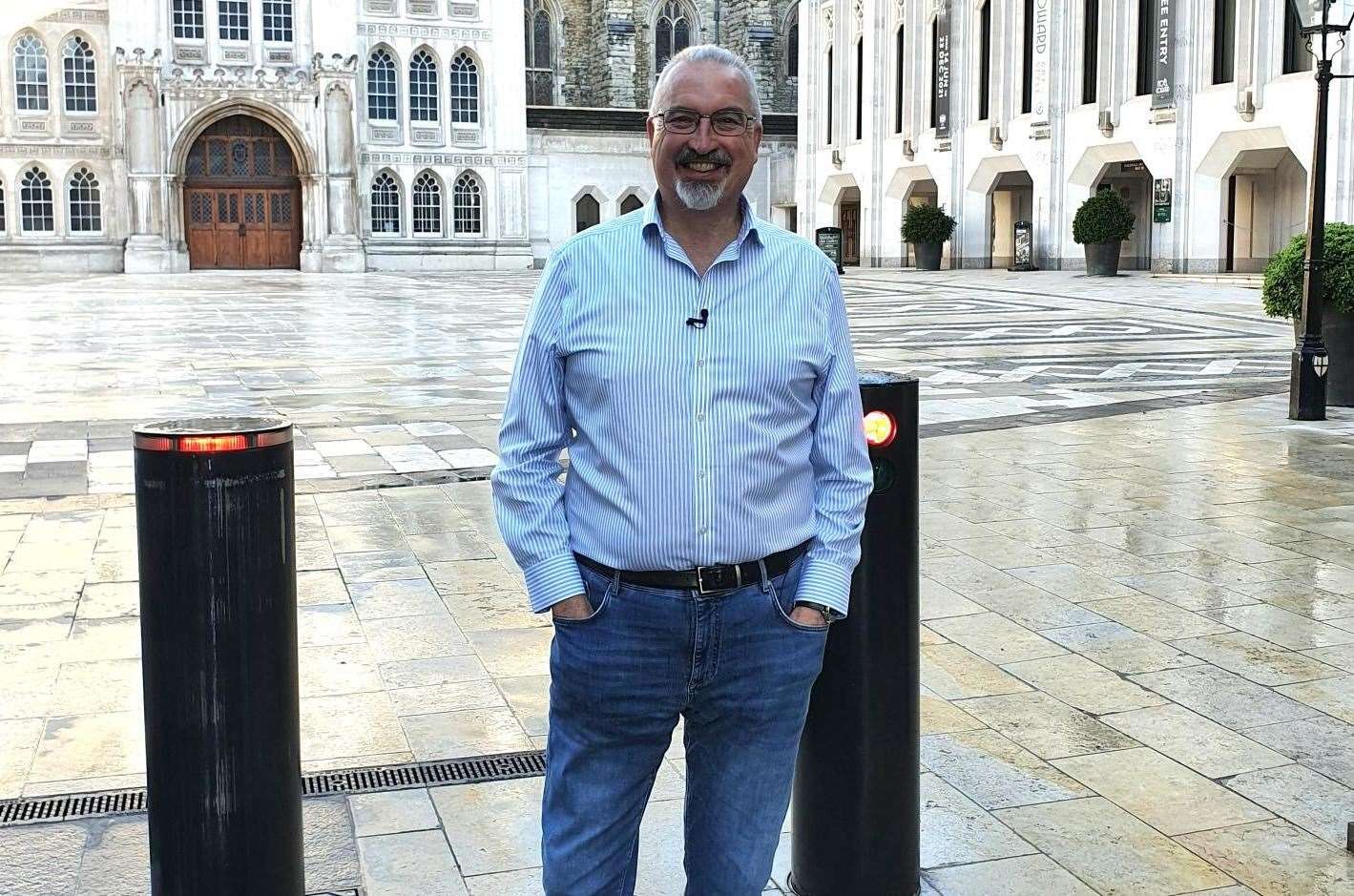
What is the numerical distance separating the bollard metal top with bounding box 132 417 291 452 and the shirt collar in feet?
2.72

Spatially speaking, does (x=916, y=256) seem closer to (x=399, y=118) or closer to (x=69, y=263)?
(x=399, y=118)

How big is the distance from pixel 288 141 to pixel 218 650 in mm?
46568

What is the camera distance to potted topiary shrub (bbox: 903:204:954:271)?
4238 centimetres

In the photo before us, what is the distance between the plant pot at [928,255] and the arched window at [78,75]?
25124mm

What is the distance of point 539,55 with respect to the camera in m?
61.7

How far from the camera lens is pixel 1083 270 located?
38.5 meters

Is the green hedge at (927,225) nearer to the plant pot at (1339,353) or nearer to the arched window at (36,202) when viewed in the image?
the arched window at (36,202)

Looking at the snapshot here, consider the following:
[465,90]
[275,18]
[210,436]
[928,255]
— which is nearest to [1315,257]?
[210,436]

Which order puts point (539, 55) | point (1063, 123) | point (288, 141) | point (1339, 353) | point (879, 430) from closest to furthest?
point (879, 430) → point (1339, 353) → point (1063, 123) → point (288, 141) → point (539, 55)

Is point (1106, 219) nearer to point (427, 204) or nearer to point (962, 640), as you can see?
point (427, 204)

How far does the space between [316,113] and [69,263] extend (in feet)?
28.5

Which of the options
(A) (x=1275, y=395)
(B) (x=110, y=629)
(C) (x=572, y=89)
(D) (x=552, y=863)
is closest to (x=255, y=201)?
(C) (x=572, y=89)

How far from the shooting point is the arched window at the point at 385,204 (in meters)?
48.7

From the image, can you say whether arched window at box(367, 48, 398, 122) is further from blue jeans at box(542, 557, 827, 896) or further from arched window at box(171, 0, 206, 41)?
blue jeans at box(542, 557, 827, 896)
